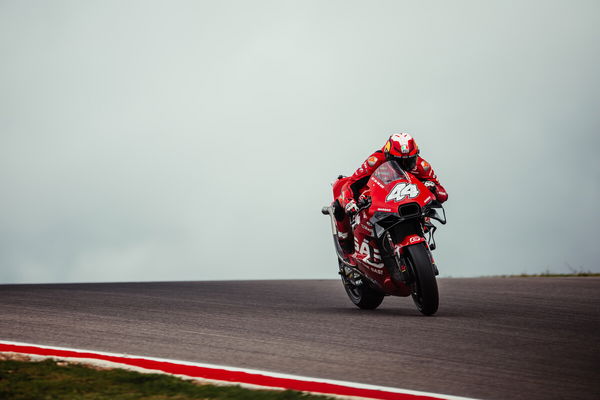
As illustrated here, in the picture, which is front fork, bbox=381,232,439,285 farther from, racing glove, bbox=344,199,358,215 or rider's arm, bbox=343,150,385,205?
rider's arm, bbox=343,150,385,205

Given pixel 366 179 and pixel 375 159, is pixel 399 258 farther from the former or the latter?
pixel 366 179

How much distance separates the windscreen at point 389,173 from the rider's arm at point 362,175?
8.7 inches

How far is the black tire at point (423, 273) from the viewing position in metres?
8.96

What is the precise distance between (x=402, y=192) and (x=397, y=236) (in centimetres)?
51

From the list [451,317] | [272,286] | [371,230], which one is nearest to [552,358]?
[451,317]

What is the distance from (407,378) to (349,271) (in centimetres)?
531

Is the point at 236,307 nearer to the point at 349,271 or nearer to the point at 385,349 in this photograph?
the point at 349,271

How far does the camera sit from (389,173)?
9.80m

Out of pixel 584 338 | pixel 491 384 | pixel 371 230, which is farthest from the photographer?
pixel 371 230

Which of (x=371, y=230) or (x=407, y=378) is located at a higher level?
(x=371, y=230)

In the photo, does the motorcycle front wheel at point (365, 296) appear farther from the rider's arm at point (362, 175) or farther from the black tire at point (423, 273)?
the black tire at point (423, 273)

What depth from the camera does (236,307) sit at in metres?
10.7

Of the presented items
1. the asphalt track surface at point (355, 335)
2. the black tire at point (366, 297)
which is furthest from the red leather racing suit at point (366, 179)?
the asphalt track surface at point (355, 335)

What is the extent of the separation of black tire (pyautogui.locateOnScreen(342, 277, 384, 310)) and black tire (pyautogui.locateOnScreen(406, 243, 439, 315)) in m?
1.63
